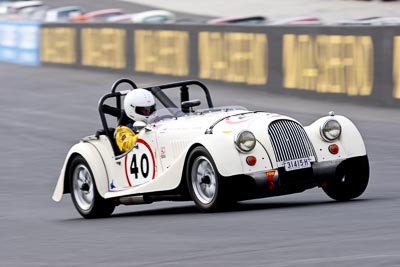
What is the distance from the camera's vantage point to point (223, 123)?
420 inches

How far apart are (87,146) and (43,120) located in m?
13.6

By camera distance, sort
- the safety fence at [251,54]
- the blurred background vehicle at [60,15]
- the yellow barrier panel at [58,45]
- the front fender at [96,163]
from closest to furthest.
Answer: the front fender at [96,163], the safety fence at [251,54], the yellow barrier panel at [58,45], the blurred background vehicle at [60,15]

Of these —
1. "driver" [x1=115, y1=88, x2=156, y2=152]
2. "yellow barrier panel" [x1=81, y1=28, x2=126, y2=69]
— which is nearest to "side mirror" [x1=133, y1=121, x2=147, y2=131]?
"driver" [x1=115, y1=88, x2=156, y2=152]

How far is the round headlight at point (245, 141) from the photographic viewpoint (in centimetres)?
1028

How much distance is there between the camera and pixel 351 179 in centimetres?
1095

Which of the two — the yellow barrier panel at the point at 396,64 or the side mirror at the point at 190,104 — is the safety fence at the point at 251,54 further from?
the side mirror at the point at 190,104

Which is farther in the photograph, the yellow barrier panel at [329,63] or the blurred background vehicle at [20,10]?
the blurred background vehicle at [20,10]

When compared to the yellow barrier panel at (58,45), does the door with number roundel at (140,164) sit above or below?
below

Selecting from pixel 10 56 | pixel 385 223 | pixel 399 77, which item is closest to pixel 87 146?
pixel 385 223

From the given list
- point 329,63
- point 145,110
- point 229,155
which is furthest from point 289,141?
point 329,63

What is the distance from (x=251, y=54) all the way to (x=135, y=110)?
15063 mm

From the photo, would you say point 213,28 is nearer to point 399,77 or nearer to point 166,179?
point 399,77

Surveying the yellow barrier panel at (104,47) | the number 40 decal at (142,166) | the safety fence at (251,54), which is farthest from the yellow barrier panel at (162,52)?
the number 40 decal at (142,166)

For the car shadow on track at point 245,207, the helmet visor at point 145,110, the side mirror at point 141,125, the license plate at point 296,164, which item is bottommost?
the car shadow on track at point 245,207
